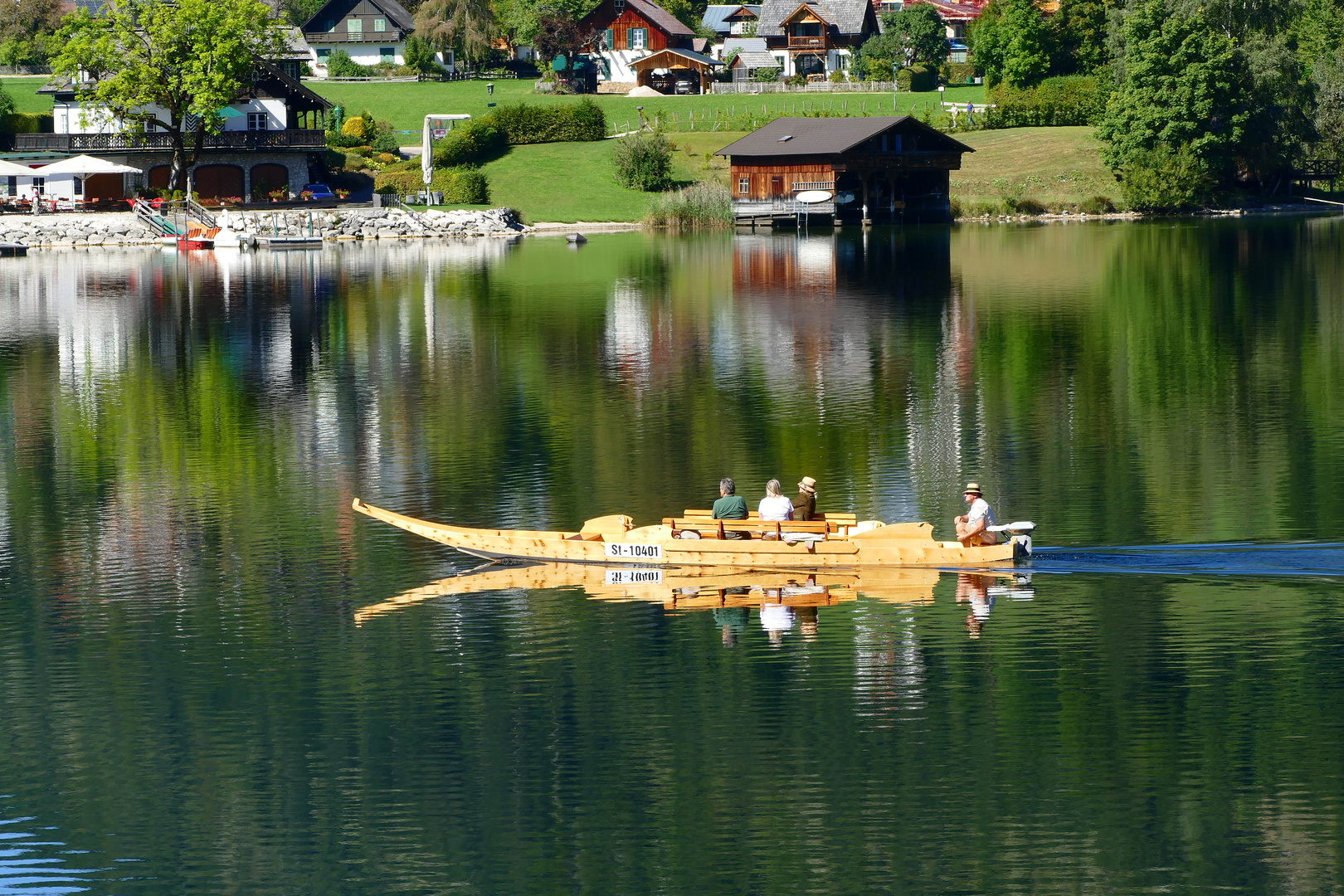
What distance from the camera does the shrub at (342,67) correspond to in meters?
156

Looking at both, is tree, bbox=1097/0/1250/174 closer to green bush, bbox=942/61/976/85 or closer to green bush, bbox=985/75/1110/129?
green bush, bbox=985/75/1110/129

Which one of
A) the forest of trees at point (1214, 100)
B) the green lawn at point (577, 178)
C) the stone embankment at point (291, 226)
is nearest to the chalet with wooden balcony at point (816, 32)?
the green lawn at point (577, 178)

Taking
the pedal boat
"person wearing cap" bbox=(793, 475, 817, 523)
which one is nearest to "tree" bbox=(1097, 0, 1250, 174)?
the pedal boat

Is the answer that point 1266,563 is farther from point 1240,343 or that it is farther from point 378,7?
point 378,7

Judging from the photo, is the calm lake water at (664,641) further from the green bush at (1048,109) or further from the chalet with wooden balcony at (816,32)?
the chalet with wooden balcony at (816,32)

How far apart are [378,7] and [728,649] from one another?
482 ft

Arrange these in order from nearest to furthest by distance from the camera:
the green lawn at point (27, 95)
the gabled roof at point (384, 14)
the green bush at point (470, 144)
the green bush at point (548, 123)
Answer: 1. the green bush at point (470, 144)
2. the green bush at point (548, 123)
3. the green lawn at point (27, 95)
4. the gabled roof at point (384, 14)

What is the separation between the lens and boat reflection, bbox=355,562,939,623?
26891mm

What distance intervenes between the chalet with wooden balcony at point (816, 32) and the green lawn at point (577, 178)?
35.0 meters

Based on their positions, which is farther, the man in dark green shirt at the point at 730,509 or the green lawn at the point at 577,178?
the green lawn at the point at 577,178

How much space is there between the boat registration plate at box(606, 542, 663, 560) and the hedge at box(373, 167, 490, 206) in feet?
304

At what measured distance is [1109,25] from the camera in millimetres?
131250

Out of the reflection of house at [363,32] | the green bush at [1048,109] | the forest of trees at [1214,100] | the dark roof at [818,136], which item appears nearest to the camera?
the dark roof at [818,136]

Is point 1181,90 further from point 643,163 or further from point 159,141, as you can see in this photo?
point 159,141
